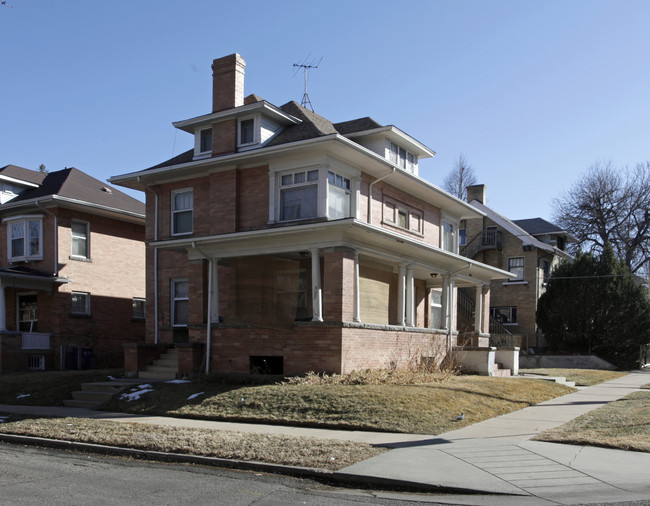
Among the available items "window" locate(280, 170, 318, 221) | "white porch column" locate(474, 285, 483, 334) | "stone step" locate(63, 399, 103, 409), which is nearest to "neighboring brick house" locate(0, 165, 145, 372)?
"stone step" locate(63, 399, 103, 409)

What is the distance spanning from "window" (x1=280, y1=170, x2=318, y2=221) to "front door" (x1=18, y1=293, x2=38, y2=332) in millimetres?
12856

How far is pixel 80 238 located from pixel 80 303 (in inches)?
105

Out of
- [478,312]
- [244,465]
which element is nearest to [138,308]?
[478,312]

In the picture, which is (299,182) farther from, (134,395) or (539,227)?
(539,227)

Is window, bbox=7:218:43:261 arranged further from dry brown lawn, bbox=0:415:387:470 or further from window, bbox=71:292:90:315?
dry brown lawn, bbox=0:415:387:470

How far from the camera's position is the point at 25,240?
83.8 feet

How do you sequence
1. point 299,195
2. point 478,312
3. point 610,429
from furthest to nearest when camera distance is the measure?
point 478,312 → point 299,195 → point 610,429

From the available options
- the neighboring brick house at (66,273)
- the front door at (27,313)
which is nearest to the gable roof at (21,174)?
the neighboring brick house at (66,273)

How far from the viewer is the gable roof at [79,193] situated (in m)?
25.5

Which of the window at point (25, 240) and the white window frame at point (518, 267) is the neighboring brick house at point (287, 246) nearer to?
the window at point (25, 240)

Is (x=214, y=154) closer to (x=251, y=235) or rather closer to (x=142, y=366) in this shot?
(x=251, y=235)

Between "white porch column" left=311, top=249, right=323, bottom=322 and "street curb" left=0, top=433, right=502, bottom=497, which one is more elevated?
"white porch column" left=311, top=249, right=323, bottom=322

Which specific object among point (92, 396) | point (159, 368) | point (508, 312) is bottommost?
point (92, 396)

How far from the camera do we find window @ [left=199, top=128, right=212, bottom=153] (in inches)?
824
